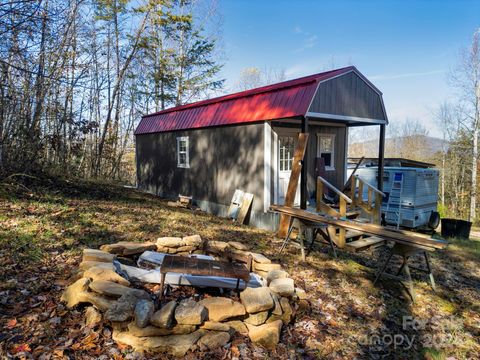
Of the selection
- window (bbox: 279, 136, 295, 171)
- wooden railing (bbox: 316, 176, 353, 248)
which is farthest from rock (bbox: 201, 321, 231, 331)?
window (bbox: 279, 136, 295, 171)

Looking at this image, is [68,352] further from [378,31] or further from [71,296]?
[378,31]

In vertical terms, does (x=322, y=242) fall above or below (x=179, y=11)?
below

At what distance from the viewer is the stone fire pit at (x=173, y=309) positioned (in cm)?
264

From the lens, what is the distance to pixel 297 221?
566cm

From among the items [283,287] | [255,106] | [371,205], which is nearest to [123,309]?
[283,287]

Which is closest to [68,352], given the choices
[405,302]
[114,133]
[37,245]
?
[37,245]

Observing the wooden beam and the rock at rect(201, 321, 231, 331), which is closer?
the rock at rect(201, 321, 231, 331)

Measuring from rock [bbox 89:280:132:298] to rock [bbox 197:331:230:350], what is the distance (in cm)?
93

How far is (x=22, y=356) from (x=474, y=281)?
21.4 feet

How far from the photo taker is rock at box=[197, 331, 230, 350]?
8.66ft

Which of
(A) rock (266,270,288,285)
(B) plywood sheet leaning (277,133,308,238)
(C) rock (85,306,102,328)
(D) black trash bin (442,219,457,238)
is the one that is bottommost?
(D) black trash bin (442,219,457,238)

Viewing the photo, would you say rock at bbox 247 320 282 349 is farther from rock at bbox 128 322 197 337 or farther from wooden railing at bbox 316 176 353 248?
wooden railing at bbox 316 176 353 248

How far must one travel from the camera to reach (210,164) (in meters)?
9.61

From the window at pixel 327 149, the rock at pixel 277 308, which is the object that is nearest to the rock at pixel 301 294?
the rock at pixel 277 308
